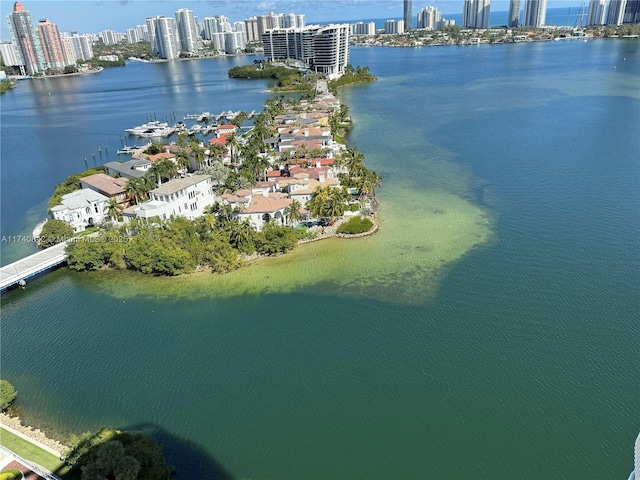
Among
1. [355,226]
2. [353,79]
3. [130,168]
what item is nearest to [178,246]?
[355,226]

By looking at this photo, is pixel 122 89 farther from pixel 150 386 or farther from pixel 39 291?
pixel 150 386

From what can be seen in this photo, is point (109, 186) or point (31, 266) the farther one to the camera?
point (109, 186)

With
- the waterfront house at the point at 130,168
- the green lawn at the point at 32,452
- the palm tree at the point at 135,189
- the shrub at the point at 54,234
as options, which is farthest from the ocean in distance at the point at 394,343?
the palm tree at the point at 135,189

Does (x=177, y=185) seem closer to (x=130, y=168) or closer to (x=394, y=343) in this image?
(x=130, y=168)

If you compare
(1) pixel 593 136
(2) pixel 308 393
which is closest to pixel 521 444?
(2) pixel 308 393

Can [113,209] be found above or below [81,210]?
above

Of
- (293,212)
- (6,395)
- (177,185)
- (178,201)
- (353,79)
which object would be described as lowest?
(6,395)

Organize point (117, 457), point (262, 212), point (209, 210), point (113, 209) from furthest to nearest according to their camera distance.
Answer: point (209, 210) → point (113, 209) → point (262, 212) → point (117, 457)

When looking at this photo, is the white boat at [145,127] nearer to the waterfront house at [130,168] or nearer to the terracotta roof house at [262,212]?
the waterfront house at [130,168]
